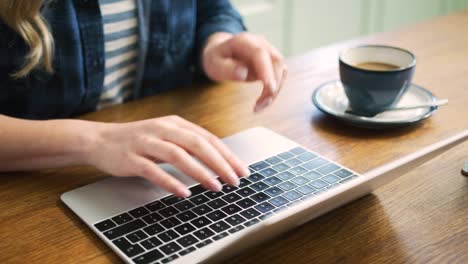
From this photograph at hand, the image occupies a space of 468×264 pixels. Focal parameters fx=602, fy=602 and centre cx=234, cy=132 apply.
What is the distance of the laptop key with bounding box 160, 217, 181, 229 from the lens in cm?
66

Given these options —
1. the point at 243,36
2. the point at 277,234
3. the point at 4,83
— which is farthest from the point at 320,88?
the point at 4,83

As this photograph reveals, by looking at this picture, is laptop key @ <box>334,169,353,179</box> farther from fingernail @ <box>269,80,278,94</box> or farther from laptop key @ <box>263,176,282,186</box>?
fingernail @ <box>269,80,278,94</box>

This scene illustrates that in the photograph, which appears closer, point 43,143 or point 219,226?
point 219,226

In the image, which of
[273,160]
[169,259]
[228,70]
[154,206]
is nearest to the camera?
[169,259]

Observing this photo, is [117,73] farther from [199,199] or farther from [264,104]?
[199,199]

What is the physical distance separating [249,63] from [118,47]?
0.27 metres

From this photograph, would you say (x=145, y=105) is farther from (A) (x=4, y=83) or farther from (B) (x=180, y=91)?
(A) (x=4, y=83)

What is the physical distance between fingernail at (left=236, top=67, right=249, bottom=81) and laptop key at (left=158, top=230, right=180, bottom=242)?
0.39 m

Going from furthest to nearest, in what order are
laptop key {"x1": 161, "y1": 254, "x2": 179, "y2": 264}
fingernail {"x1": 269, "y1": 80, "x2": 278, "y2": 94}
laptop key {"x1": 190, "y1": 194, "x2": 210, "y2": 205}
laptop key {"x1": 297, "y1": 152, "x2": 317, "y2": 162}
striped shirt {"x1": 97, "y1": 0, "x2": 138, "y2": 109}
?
striped shirt {"x1": 97, "y1": 0, "x2": 138, "y2": 109} < fingernail {"x1": 269, "y1": 80, "x2": 278, "y2": 94} < laptop key {"x1": 297, "y1": 152, "x2": 317, "y2": 162} < laptop key {"x1": 190, "y1": 194, "x2": 210, "y2": 205} < laptop key {"x1": 161, "y1": 254, "x2": 179, "y2": 264}

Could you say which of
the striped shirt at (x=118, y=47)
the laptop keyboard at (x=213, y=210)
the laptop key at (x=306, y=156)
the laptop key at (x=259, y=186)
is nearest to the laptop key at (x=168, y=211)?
the laptop keyboard at (x=213, y=210)

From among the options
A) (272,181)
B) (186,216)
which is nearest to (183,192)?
(186,216)

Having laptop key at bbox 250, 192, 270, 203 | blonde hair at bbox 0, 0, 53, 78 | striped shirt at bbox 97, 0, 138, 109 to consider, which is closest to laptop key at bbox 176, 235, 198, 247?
laptop key at bbox 250, 192, 270, 203

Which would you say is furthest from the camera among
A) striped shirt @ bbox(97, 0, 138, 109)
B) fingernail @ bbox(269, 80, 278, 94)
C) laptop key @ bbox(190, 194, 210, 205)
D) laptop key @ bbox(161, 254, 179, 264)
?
striped shirt @ bbox(97, 0, 138, 109)

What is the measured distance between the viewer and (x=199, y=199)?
71cm
